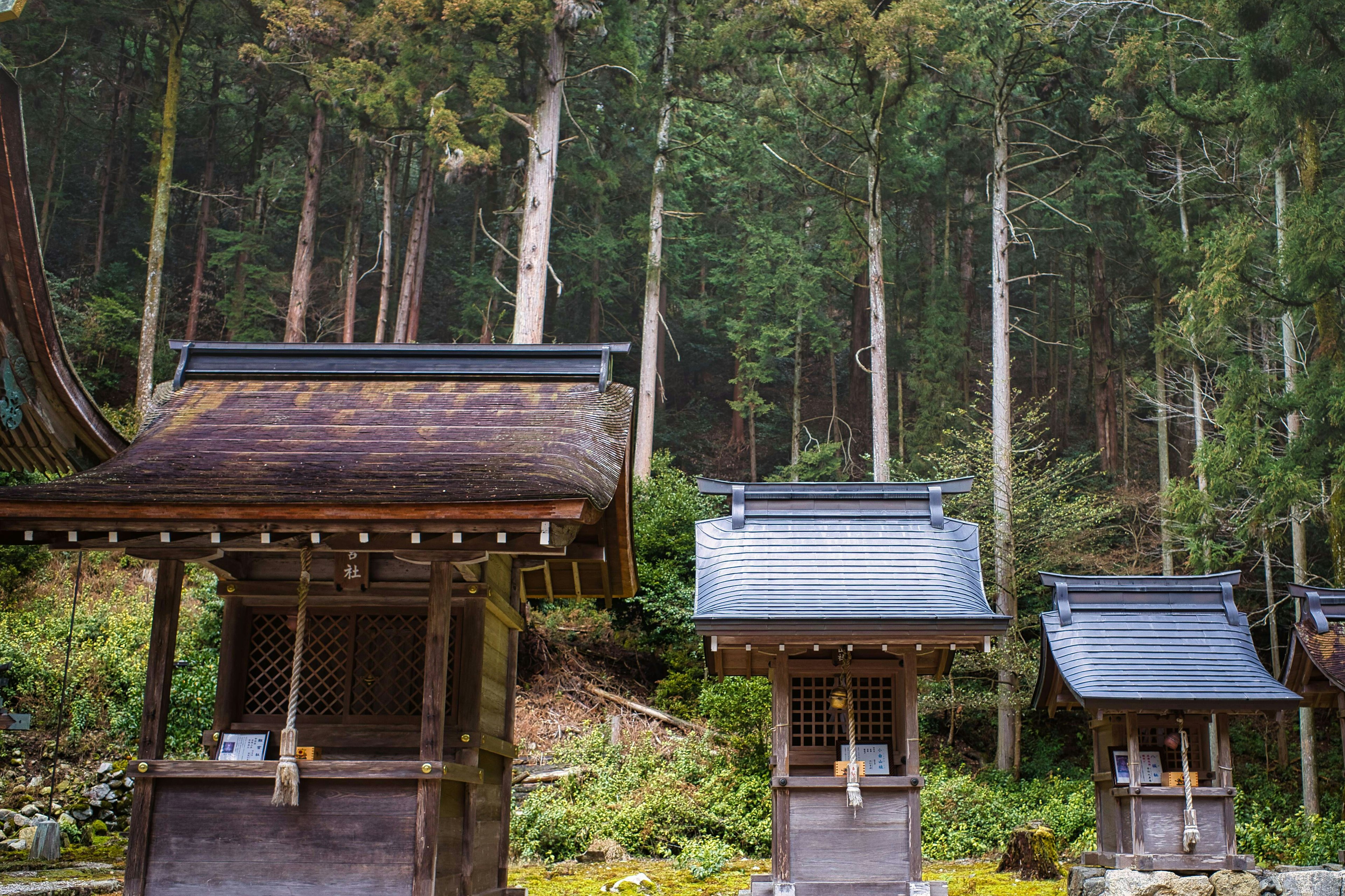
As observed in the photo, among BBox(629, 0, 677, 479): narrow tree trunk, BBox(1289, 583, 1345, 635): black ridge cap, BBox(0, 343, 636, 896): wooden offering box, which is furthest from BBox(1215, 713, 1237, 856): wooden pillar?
BBox(629, 0, 677, 479): narrow tree trunk

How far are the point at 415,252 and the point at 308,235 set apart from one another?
111 inches

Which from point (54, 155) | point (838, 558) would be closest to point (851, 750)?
point (838, 558)

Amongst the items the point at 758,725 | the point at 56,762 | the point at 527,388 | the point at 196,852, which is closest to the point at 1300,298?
the point at 758,725

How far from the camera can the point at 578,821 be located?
1437 centimetres

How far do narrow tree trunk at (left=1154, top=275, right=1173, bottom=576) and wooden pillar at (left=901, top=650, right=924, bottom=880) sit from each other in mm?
11869

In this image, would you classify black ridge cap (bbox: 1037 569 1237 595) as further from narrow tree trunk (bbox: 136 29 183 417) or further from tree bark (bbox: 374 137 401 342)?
narrow tree trunk (bbox: 136 29 183 417)

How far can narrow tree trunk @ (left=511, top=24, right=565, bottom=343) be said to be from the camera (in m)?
20.3

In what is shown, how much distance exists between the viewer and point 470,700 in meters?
7.84

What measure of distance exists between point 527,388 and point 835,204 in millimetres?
23143

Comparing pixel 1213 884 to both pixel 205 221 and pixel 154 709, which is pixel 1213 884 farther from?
pixel 205 221

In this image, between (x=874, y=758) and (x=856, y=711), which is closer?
(x=874, y=758)

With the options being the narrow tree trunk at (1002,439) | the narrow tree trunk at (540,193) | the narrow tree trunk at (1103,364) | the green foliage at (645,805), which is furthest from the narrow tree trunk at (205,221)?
the narrow tree trunk at (1103,364)

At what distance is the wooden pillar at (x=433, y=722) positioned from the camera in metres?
6.73

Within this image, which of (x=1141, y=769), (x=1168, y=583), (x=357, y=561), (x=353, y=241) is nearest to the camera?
(x=357, y=561)
